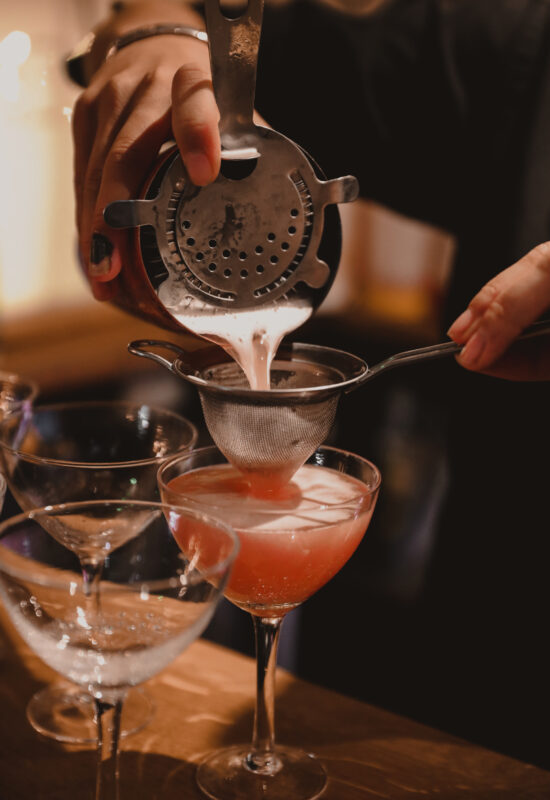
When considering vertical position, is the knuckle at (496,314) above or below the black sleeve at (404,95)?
below

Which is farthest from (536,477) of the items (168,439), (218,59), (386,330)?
(386,330)

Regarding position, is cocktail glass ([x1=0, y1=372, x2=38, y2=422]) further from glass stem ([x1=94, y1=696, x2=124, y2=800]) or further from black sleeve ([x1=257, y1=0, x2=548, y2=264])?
black sleeve ([x1=257, y1=0, x2=548, y2=264])

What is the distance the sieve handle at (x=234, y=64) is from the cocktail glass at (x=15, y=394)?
50 cm

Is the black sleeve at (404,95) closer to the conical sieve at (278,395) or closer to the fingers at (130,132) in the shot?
the fingers at (130,132)

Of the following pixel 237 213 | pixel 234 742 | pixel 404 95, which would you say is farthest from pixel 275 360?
pixel 404 95

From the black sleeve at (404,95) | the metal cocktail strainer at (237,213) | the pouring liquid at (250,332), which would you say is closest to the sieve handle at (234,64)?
the metal cocktail strainer at (237,213)

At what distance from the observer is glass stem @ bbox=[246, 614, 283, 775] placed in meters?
0.90

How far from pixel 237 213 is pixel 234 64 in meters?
0.14

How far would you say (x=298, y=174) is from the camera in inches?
33.7

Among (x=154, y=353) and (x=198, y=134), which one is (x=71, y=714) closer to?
(x=154, y=353)

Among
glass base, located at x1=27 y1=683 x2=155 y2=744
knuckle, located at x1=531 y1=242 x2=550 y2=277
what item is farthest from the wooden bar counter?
knuckle, located at x1=531 y1=242 x2=550 y2=277

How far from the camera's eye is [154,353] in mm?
898

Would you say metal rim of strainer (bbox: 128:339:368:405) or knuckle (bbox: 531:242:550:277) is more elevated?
knuckle (bbox: 531:242:550:277)

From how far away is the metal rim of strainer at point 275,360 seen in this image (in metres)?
0.82
